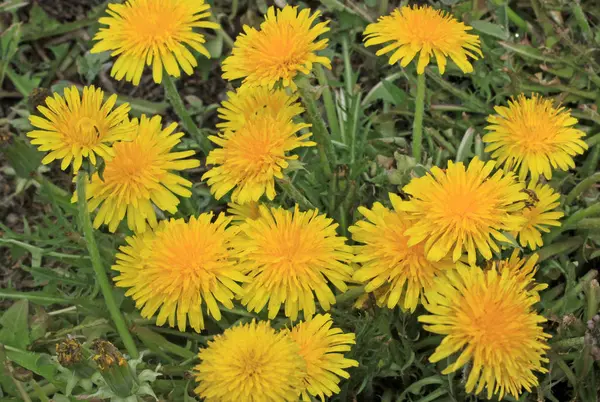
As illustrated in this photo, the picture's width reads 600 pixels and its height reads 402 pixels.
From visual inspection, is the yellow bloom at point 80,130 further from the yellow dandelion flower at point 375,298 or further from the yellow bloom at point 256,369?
the yellow dandelion flower at point 375,298

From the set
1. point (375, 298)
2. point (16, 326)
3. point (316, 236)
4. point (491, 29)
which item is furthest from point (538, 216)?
point (16, 326)

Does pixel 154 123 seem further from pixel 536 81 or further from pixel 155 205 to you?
pixel 536 81

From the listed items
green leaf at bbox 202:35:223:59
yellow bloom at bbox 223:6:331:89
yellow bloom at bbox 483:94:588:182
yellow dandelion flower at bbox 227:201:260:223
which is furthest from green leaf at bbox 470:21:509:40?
yellow dandelion flower at bbox 227:201:260:223

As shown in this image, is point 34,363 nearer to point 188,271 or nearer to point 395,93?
point 188,271

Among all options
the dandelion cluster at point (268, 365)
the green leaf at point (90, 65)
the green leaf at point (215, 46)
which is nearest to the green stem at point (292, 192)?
the dandelion cluster at point (268, 365)

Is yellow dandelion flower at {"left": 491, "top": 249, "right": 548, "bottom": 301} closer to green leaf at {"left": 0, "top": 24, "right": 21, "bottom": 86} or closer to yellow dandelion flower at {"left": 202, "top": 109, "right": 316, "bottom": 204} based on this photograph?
yellow dandelion flower at {"left": 202, "top": 109, "right": 316, "bottom": 204}
